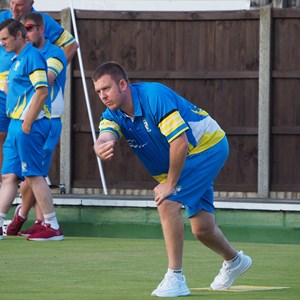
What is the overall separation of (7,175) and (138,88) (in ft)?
13.1

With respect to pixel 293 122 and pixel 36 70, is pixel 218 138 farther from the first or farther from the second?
pixel 293 122

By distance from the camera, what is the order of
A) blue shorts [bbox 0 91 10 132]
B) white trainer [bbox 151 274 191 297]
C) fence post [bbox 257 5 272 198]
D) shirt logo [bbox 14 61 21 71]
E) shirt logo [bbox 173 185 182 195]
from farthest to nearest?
fence post [bbox 257 5 272 198] < blue shorts [bbox 0 91 10 132] < shirt logo [bbox 14 61 21 71] < shirt logo [bbox 173 185 182 195] < white trainer [bbox 151 274 191 297]

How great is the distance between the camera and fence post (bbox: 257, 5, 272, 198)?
14.4 metres

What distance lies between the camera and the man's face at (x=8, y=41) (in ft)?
36.7

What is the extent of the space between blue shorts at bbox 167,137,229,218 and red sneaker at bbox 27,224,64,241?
372cm

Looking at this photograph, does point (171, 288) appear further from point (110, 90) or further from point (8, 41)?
point (8, 41)

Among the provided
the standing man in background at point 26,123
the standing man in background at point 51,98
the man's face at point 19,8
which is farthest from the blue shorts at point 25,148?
the man's face at point 19,8

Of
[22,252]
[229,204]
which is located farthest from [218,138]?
[229,204]

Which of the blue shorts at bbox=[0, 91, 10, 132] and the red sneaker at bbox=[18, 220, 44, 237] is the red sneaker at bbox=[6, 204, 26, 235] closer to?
the red sneaker at bbox=[18, 220, 44, 237]

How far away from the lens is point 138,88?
25.9 ft

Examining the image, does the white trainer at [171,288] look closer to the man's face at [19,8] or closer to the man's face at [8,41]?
Result: the man's face at [8,41]

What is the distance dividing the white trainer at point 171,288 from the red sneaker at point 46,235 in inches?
155

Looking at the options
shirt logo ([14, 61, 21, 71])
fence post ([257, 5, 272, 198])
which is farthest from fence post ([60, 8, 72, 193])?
shirt logo ([14, 61, 21, 71])

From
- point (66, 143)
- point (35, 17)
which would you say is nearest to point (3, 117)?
point (35, 17)
